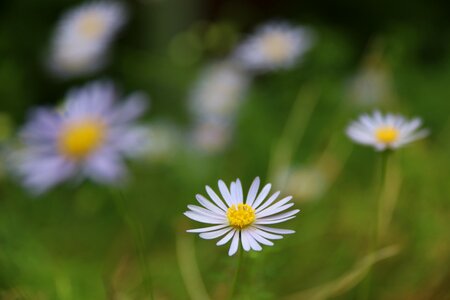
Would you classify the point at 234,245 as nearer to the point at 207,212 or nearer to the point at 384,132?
the point at 207,212

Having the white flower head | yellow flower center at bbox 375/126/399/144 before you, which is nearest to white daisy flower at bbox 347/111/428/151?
yellow flower center at bbox 375/126/399/144

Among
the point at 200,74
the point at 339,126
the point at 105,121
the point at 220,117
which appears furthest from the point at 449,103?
the point at 105,121

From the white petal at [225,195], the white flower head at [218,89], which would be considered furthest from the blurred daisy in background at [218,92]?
the white petal at [225,195]

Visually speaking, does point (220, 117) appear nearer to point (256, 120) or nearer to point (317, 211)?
point (256, 120)

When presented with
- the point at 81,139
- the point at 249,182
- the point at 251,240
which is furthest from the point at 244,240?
the point at 249,182

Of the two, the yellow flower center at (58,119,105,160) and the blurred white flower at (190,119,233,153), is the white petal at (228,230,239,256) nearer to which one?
the yellow flower center at (58,119,105,160)

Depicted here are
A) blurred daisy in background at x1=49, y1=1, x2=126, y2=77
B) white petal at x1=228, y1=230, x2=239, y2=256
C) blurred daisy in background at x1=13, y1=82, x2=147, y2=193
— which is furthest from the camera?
blurred daisy in background at x1=49, y1=1, x2=126, y2=77
